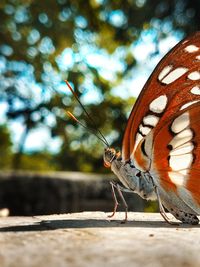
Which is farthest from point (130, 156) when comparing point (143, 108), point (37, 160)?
point (37, 160)

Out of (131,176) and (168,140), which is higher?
(168,140)

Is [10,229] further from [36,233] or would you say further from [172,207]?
[172,207]

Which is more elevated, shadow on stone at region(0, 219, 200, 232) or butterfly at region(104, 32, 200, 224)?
butterfly at region(104, 32, 200, 224)

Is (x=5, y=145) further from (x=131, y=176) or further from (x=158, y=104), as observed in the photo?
(x=158, y=104)

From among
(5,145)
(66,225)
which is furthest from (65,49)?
(5,145)

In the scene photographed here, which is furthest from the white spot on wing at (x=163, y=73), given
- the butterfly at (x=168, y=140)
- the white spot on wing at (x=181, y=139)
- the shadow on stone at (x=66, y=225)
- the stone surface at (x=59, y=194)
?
the stone surface at (x=59, y=194)

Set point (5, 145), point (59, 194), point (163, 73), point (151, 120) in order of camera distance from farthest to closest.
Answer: point (5, 145)
point (59, 194)
point (151, 120)
point (163, 73)

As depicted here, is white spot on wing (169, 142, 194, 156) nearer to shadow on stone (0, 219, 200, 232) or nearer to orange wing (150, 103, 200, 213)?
orange wing (150, 103, 200, 213)

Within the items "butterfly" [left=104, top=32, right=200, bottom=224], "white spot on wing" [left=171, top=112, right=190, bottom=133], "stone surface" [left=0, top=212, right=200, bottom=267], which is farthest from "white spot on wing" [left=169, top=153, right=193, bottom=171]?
"stone surface" [left=0, top=212, right=200, bottom=267]
